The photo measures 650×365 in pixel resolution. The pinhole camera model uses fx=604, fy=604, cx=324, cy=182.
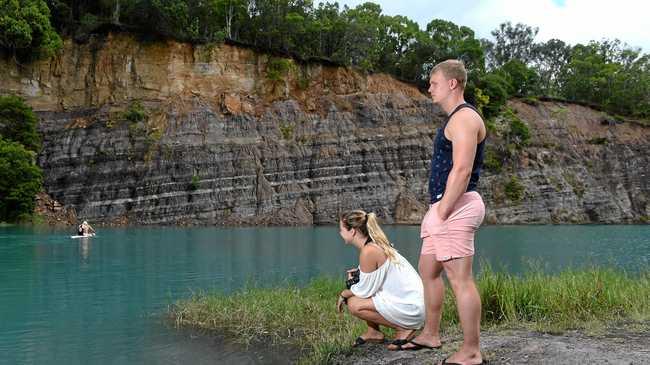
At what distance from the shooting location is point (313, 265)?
2128 centimetres

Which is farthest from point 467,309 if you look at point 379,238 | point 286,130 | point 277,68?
point 277,68

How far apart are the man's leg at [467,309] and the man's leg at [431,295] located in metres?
0.38

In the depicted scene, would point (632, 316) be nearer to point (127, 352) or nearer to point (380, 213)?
point (127, 352)

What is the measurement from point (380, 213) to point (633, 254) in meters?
33.2

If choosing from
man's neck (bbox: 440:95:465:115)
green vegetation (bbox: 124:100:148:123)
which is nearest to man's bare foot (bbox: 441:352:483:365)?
man's neck (bbox: 440:95:465:115)

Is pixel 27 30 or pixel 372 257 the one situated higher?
pixel 27 30

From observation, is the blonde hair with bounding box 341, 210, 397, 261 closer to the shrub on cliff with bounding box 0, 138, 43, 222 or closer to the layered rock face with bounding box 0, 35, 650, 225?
the shrub on cliff with bounding box 0, 138, 43, 222

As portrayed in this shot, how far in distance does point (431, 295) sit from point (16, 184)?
48.7m

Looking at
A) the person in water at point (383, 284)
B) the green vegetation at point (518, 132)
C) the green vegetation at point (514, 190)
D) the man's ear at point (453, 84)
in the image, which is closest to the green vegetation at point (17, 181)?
the green vegetation at point (514, 190)

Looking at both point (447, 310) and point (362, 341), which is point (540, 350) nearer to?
point (362, 341)

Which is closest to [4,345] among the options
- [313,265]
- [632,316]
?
[632,316]

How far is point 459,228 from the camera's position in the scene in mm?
5320

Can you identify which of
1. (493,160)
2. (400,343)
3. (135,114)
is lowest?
(400,343)

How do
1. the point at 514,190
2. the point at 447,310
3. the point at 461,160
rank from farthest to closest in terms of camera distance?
the point at 514,190, the point at 447,310, the point at 461,160
